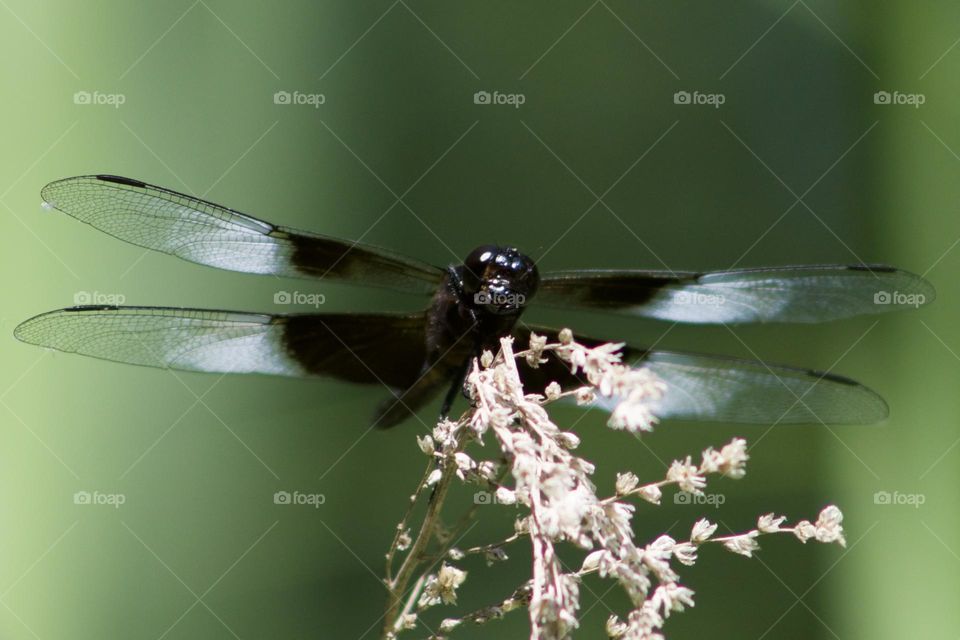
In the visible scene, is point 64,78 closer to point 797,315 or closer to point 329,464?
point 329,464

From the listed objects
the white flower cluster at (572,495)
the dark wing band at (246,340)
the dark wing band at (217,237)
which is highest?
the dark wing band at (217,237)

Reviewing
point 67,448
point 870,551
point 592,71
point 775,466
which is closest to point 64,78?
point 67,448

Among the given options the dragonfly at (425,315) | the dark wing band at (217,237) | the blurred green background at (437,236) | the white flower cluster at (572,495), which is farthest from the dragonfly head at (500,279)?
the blurred green background at (437,236)

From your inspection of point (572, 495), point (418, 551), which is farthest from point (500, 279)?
point (572, 495)

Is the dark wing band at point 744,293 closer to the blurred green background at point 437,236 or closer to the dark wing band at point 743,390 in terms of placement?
the dark wing band at point 743,390

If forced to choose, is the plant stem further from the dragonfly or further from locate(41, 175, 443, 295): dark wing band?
locate(41, 175, 443, 295): dark wing band

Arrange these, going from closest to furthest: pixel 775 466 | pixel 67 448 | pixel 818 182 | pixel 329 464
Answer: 1. pixel 67 448
2. pixel 329 464
3. pixel 775 466
4. pixel 818 182

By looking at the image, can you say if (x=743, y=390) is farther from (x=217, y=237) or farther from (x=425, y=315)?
(x=217, y=237)
